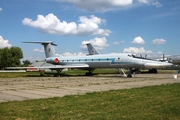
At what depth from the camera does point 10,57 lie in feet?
315

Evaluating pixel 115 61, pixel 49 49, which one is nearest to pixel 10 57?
pixel 49 49

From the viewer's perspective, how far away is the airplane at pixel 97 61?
26.6 m

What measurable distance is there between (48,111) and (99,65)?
79.8ft

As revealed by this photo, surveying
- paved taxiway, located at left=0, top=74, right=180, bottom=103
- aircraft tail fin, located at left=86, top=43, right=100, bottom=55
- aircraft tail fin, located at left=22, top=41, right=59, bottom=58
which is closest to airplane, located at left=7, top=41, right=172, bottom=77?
aircraft tail fin, located at left=22, top=41, right=59, bottom=58

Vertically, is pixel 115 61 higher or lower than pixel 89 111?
higher

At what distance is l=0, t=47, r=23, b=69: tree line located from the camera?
95.6 metres

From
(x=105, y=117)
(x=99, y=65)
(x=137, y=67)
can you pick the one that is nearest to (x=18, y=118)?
(x=105, y=117)

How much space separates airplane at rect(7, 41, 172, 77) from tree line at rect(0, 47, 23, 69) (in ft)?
205

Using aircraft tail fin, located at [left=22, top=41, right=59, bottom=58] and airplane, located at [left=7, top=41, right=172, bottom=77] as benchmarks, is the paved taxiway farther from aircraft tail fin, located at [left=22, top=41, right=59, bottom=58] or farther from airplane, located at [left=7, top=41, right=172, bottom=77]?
aircraft tail fin, located at [left=22, top=41, right=59, bottom=58]

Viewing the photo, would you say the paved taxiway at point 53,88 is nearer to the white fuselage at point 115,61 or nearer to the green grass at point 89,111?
the green grass at point 89,111

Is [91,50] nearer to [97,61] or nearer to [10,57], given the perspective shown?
[97,61]

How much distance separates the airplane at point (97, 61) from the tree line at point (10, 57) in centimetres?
6257

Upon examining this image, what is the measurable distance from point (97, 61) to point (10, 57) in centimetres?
7384

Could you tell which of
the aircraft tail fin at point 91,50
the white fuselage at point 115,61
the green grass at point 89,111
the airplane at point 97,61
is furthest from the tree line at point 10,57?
the green grass at point 89,111
